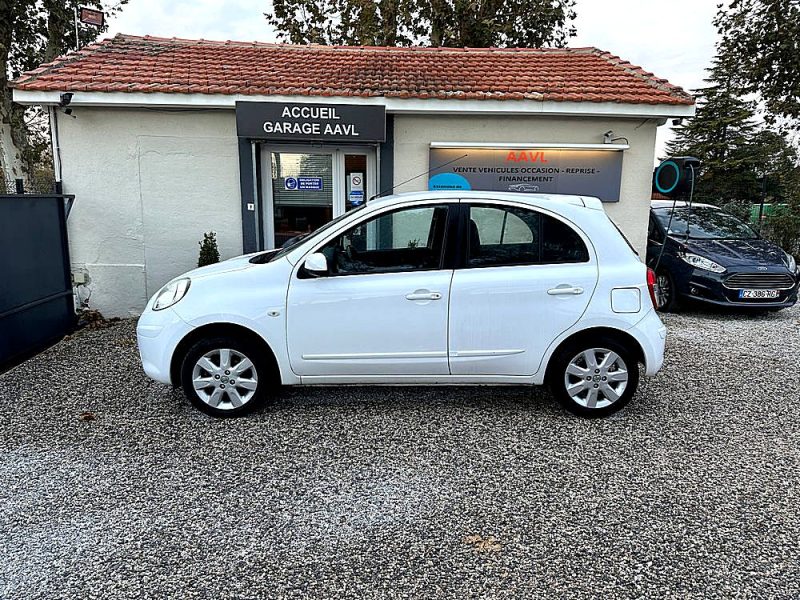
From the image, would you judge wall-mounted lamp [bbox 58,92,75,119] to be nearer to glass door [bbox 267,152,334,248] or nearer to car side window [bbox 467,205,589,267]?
glass door [bbox 267,152,334,248]

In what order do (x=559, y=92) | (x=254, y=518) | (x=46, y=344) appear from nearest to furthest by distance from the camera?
(x=254, y=518)
(x=46, y=344)
(x=559, y=92)

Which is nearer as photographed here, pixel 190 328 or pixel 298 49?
pixel 190 328

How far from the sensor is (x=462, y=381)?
4402 mm

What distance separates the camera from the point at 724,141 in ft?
106

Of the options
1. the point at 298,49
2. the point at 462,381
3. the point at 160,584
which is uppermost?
the point at 298,49

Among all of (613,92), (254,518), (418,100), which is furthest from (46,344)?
(613,92)

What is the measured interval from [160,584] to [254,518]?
62 centimetres

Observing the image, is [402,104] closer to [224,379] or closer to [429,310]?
[429,310]

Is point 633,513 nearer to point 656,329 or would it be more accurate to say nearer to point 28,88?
point 656,329

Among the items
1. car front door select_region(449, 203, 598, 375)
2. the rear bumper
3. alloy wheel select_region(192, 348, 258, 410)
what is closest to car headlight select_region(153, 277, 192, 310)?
alloy wheel select_region(192, 348, 258, 410)

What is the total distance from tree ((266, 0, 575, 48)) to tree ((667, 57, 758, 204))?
1481cm

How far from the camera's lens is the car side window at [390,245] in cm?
428

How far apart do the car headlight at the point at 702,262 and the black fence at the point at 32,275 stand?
28.0ft

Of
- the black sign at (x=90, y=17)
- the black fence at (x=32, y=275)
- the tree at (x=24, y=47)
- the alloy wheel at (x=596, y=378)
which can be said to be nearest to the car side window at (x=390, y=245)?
the alloy wheel at (x=596, y=378)
